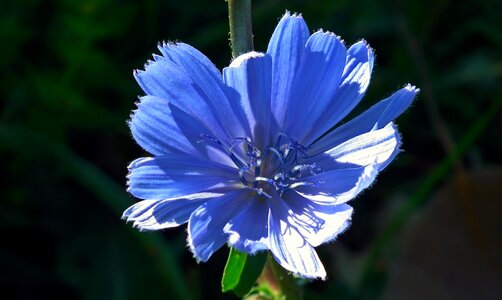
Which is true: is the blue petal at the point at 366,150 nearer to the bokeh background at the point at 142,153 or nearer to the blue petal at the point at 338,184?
the blue petal at the point at 338,184

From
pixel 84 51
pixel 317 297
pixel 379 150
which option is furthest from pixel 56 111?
pixel 379 150

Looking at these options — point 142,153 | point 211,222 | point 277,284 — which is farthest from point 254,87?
point 142,153

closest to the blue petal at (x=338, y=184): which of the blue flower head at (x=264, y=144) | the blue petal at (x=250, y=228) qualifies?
the blue flower head at (x=264, y=144)

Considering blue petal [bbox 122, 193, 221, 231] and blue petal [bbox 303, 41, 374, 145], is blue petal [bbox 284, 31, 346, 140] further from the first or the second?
blue petal [bbox 122, 193, 221, 231]

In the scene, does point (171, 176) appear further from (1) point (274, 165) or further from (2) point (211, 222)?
(1) point (274, 165)

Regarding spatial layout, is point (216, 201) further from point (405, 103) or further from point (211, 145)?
point (405, 103)

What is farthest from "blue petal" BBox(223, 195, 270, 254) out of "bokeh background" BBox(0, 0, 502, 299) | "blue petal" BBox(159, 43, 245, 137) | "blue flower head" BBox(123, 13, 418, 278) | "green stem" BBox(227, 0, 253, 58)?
"bokeh background" BBox(0, 0, 502, 299)
